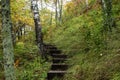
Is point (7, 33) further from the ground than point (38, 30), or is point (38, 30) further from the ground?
point (7, 33)

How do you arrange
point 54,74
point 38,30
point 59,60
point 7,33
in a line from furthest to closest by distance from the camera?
point 38,30 → point 59,60 → point 54,74 → point 7,33

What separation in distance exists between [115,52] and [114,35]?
1770mm

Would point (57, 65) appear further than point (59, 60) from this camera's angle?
No

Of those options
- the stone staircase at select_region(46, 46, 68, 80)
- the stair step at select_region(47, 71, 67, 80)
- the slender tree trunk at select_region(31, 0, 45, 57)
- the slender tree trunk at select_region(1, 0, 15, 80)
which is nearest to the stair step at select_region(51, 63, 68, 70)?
the stone staircase at select_region(46, 46, 68, 80)

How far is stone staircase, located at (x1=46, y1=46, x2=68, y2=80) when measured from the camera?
8.98 meters

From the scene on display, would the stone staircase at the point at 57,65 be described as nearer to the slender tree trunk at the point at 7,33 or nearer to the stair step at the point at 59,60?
the stair step at the point at 59,60

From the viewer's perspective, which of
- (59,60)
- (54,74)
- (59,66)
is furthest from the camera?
(59,60)

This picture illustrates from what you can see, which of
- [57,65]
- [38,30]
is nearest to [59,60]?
[57,65]

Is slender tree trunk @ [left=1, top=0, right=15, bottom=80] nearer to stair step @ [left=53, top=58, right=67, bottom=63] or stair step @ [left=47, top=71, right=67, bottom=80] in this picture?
stair step @ [left=47, top=71, right=67, bottom=80]

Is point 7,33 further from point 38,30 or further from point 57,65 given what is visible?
point 38,30

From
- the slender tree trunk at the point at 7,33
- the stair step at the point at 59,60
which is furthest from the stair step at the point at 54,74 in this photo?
the slender tree trunk at the point at 7,33

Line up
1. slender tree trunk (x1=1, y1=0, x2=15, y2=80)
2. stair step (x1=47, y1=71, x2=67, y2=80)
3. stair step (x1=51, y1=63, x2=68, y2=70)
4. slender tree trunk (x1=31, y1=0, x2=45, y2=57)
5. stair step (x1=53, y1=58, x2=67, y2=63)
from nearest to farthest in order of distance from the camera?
slender tree trunk (x1=1, y1=0, x2=15, y2=80) → stair step (x1=47, y1=71, x2=67, y2=80) → stair step (x1=51, y1=63, x2=68, y2=70) → stair step (x1=53, y1=58, x2=67, y2=63) → slender tree trunk (x1=31, y1=0, x2=45, y2=57)

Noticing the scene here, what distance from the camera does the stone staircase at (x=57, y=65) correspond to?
8.98 meters

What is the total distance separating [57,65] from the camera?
1007 centimetres
